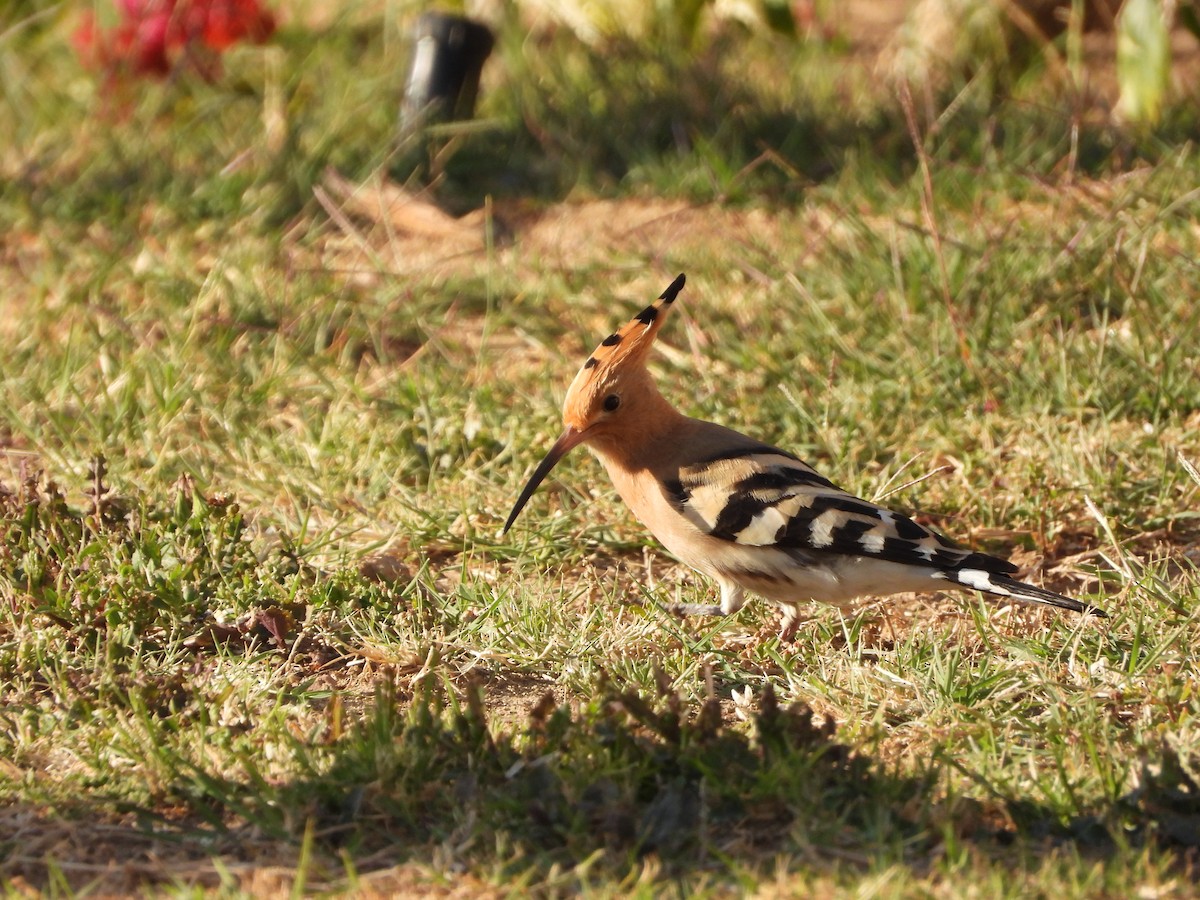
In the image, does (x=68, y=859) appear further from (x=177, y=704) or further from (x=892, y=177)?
(x=892, y=177)

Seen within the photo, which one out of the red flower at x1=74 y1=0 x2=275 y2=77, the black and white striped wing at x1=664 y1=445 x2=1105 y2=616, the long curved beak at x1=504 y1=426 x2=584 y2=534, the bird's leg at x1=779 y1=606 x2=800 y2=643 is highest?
the red flower at x1=74 y1=0 x2=275 y2=77

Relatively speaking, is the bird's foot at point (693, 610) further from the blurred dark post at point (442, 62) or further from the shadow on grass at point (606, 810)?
the blurred dark post at point (442, 62)

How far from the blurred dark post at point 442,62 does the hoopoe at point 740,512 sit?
2363 millimetres

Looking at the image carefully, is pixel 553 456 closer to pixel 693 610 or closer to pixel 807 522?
pixel 693 610

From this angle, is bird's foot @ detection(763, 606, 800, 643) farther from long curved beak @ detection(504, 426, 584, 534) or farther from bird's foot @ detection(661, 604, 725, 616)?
long curved beak @ detection(504, 426, 584, 534)

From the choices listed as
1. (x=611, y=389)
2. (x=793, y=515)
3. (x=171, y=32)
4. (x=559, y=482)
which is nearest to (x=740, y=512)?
(x=793, y=515)

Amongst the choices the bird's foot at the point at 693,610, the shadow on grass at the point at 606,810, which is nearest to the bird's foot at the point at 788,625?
the bird's foot at the point at 693,610

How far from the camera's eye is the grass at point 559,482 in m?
2.22

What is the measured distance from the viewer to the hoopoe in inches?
113

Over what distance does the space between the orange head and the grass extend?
0.26 m

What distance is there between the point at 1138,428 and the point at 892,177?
1.49 metres

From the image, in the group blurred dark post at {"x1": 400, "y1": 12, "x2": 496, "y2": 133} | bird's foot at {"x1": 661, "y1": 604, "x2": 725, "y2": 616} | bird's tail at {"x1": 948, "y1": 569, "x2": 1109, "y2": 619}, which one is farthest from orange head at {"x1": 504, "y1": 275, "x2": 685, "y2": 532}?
blurred dark post at {"x1": 400, "y1": 12, "x2": 496, "y2": 133}

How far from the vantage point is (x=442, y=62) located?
527 centimetres

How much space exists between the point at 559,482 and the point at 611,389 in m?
0.48
